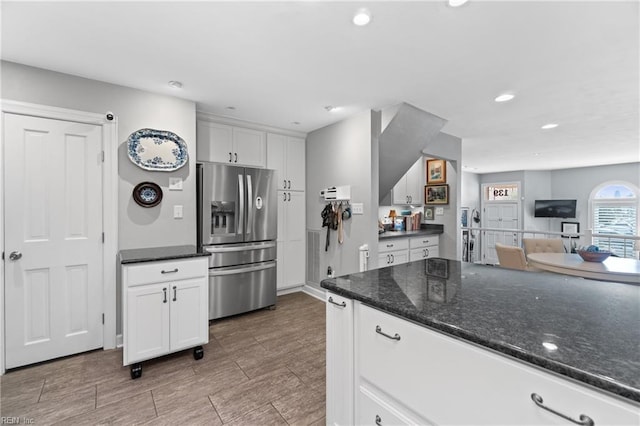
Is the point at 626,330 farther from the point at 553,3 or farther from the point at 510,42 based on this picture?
the point at 510,42

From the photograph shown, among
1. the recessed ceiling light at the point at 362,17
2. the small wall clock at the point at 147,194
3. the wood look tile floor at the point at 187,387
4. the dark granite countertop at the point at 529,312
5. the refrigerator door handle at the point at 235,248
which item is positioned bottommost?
the wood look tile floor at the point at 187,387

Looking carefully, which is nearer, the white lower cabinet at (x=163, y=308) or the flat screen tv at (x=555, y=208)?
the white lower cabinet at (x=163, y=308)

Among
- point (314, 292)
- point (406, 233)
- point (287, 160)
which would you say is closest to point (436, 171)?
point (406, 233)

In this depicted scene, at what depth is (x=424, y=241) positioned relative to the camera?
14.2 ft

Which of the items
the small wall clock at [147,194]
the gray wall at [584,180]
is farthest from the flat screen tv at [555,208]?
the small wall clock at [147,194]

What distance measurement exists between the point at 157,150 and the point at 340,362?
2.55m

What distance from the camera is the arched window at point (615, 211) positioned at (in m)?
6.74

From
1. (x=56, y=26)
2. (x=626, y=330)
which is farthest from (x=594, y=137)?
(x=56, y=26)

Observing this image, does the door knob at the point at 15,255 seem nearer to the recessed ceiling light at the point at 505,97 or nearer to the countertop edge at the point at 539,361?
the countertop edge at the point at 539,361

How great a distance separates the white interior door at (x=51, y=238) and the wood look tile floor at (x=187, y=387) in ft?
0.79

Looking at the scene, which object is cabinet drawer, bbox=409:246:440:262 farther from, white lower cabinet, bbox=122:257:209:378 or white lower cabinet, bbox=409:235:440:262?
white lower cabinet, bbox=122:257:209:378

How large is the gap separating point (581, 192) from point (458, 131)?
239 inches

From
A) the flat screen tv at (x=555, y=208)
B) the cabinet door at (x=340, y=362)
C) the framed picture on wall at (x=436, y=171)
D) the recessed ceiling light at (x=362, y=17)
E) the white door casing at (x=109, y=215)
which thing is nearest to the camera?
the cabinet door at (x=340, y=362)

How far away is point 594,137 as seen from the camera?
14.5ft
